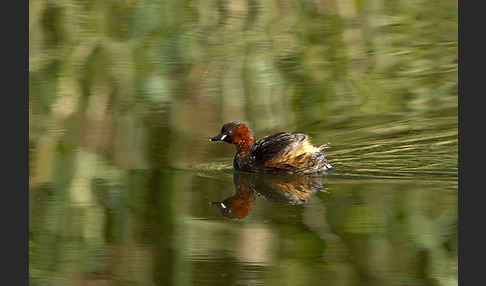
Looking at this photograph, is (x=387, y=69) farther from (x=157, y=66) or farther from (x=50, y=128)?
(x=50, y=128)

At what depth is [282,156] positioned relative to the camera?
10.2 meters

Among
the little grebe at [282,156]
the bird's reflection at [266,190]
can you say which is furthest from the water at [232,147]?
the little grebe at [282,156]

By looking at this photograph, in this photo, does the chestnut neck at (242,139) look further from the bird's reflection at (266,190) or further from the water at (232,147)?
the bird's reflection at (266,190)

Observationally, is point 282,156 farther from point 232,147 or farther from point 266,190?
point 232,147

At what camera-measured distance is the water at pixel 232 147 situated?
734 centimetres

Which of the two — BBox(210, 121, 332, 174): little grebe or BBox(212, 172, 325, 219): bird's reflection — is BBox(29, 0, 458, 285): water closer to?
BBox(212, 172, 325, 219): bird's reflection

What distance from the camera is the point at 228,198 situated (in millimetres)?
9070

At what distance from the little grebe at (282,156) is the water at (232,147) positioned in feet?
0.75

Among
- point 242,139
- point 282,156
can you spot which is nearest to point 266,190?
point 282,156

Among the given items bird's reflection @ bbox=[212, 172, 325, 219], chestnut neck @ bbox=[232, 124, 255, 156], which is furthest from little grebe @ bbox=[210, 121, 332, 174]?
bird's reflection @ bbox=[212, 172, 325, 219]

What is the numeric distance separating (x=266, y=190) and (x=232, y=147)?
86.9 inches

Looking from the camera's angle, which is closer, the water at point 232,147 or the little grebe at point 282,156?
the water at point 232,147

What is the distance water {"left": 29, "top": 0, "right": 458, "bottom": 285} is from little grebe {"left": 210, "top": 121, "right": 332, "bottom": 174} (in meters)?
0.23

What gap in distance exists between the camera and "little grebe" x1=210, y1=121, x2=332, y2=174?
1016 cm
